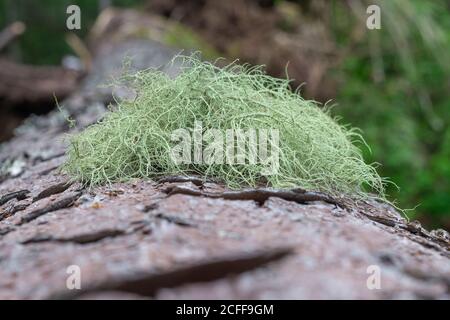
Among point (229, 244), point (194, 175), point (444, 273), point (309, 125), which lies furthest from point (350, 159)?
point (229, 244)

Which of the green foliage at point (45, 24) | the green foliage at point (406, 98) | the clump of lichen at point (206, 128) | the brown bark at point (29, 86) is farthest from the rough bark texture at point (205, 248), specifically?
the green foliage at point (45, 24)

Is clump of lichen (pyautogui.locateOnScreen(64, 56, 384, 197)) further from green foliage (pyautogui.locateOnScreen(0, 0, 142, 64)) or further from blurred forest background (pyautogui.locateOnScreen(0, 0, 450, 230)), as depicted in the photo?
green foliage (pyautogui.locateOnScreen(0, 0, 142, 64))

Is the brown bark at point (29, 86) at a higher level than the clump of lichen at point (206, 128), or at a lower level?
lower

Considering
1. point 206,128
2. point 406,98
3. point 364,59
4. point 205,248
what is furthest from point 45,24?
point 205,248

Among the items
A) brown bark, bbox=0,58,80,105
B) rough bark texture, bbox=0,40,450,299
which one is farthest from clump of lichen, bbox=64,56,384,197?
brown bark, bbox=0,58,80,105

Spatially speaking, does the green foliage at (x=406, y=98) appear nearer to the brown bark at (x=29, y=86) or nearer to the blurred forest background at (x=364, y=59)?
the blurred forest background at (x=364, y=59)

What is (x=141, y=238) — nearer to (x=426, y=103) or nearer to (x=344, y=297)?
(x=344, y=297)

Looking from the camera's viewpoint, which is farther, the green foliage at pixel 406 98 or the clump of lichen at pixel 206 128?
the green foliage at pixel 406 98
